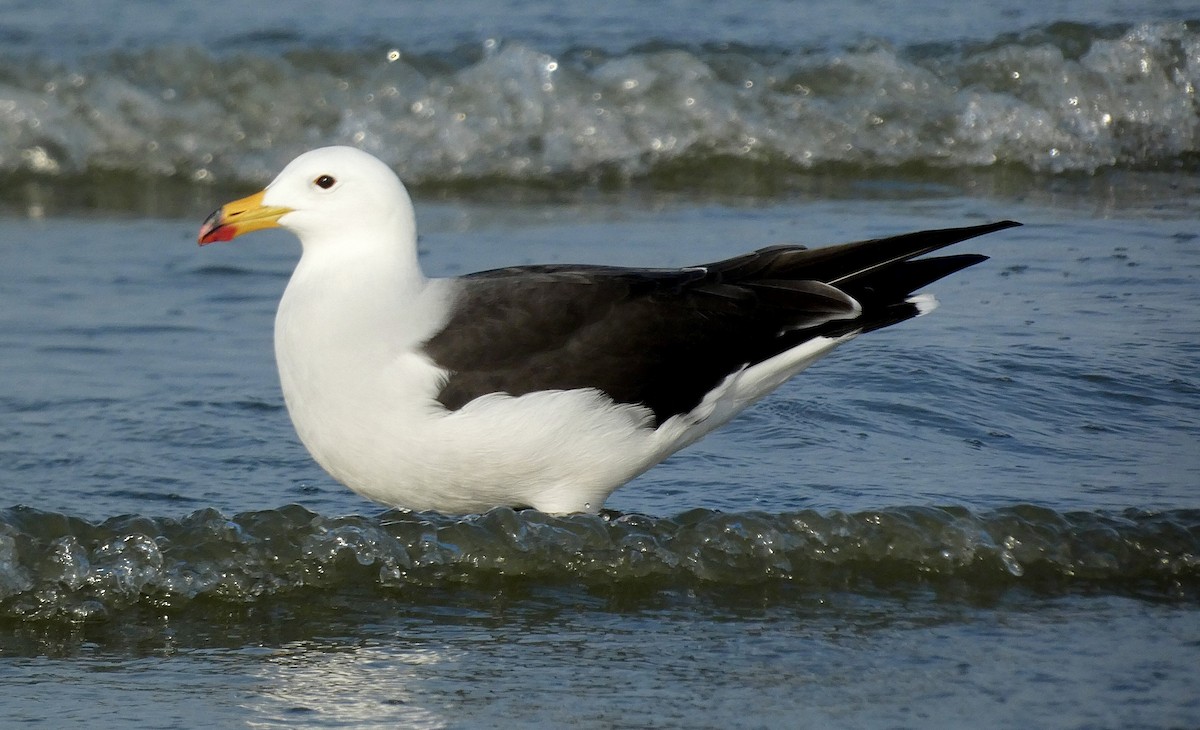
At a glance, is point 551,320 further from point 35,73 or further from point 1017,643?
point 35,73

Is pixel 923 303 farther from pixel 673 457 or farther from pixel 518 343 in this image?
pixel 518 343

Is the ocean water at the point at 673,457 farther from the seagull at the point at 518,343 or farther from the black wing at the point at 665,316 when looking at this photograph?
the black wing at the point at 665,316

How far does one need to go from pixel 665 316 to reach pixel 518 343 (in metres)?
0.49

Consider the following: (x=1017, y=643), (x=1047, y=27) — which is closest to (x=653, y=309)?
(x=1017, y=643)

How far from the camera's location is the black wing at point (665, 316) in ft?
15.3

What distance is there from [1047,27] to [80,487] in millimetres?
7767

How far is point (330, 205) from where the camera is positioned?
4906 mm

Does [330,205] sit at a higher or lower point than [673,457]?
higher

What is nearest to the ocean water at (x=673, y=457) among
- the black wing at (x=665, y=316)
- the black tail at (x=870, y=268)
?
the black wing at (x=665, y=316)

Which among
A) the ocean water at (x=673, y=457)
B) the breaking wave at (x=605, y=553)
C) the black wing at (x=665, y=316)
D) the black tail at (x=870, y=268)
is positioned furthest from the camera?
the black tail at (x=870, y=268)

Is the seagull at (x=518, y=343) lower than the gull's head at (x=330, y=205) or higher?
lower

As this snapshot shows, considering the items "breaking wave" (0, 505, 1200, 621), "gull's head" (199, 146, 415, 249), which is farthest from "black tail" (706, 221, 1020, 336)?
"gull's head" (199, 146, 415, 249)

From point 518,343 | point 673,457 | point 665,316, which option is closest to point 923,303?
point 665,316

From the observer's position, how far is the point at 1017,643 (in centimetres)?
402
